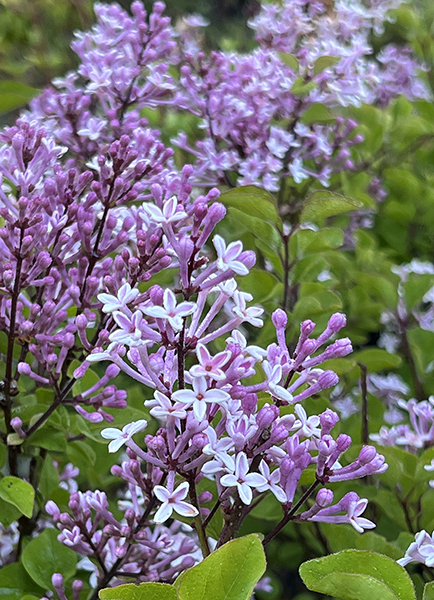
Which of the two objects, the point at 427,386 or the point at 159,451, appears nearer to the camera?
the point at 159,451

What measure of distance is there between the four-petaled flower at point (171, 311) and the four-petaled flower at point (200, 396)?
38 millimetres

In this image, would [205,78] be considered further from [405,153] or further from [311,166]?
[405,153]

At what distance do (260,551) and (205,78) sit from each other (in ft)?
2.35

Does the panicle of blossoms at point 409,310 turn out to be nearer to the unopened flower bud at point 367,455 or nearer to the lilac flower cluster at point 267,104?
the lilac flower cluster at point 267,104

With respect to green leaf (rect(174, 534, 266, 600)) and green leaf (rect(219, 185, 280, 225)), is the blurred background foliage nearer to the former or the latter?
green leaf (rect(219, 185, 280, 225))

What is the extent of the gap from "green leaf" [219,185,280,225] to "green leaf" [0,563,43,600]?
1.41ft

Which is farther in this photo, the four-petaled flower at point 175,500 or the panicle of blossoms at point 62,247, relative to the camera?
the panicle of blossoms at point 62,247

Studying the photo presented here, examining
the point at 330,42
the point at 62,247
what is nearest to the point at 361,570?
the point at 62,247

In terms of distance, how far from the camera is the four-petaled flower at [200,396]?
0.38 m

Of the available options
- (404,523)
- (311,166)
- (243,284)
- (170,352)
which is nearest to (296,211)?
(311,166)

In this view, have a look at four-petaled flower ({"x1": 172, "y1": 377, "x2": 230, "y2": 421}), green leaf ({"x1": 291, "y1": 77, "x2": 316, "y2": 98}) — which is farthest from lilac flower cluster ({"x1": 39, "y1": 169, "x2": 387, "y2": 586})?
green leaf ({"x1": 291, "y1": 77, "x2": 316, "y2": 98})

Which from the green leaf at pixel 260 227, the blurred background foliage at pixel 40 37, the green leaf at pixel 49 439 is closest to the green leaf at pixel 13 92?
the blurred background foliage at pixel 40 37

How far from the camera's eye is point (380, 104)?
155cm

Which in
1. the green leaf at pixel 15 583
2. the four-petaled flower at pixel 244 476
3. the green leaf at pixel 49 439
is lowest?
the green leaf at pixel 15 583
